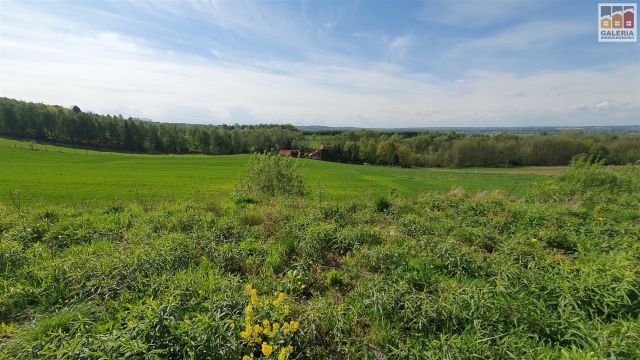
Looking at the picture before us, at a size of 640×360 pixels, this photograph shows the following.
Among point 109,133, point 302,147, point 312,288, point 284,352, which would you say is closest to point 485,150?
point 302,147

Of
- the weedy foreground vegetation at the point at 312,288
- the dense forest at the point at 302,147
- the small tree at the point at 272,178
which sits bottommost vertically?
the weedy foreground vegetation at the point at 312,288

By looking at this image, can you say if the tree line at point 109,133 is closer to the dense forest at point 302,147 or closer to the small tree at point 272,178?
the dense forest at point 302,147

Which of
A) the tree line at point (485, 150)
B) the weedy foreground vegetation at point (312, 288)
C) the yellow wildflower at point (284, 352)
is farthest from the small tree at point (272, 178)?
the tree line at point (485, 150)

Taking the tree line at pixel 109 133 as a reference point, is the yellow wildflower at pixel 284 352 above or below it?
below

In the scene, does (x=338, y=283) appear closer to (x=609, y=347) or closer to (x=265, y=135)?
(x=609, y=347)

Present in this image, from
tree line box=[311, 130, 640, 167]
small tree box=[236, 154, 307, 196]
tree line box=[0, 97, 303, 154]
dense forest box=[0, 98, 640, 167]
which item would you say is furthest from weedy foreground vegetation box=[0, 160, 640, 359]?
tree line box=[311, 130, 640, 167]

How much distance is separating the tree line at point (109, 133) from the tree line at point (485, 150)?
962 inches

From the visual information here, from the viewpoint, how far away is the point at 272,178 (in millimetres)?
13438

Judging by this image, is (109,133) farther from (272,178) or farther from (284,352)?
(284,352)

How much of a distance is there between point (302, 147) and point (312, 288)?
7777 cm

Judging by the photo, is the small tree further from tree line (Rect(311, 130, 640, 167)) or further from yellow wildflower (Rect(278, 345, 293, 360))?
tree line (Rect(311, 130, 640, 167))

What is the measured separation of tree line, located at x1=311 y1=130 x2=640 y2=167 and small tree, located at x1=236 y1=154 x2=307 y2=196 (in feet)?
221

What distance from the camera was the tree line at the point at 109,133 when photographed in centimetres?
7206

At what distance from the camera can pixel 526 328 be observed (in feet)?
10.3
